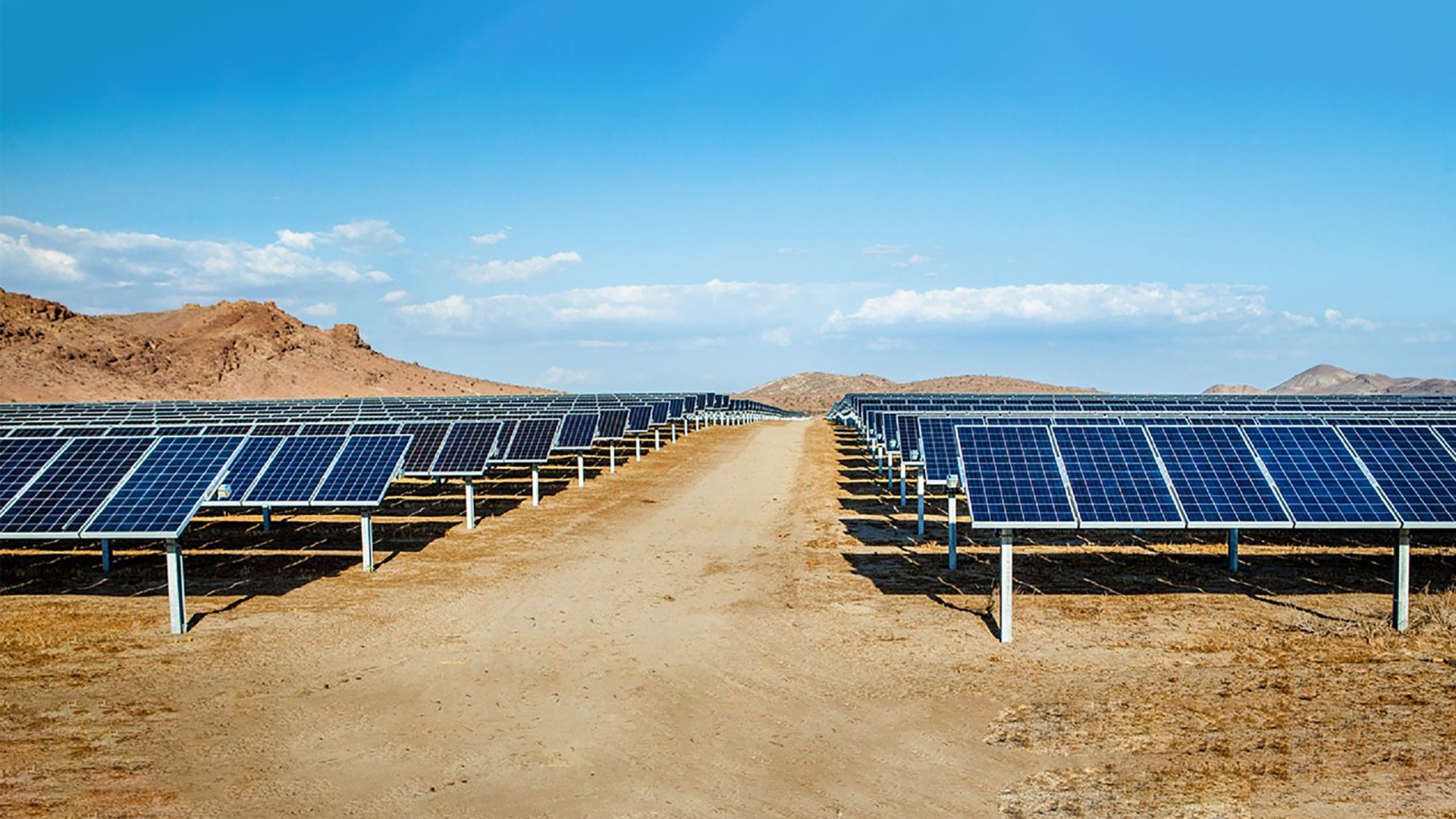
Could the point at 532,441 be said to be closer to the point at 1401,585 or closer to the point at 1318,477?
the point at 1318,477

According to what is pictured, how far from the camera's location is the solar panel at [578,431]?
102ft

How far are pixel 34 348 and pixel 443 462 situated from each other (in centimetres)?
10928

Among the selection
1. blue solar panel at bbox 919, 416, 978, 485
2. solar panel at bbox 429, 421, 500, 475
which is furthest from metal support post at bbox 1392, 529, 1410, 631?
solar panel at bbox 429, 421, 500, 475

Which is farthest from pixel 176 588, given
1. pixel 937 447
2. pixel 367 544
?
pixel 937 447

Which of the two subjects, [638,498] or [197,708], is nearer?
[197,708]

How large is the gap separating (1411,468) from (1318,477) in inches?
58.3

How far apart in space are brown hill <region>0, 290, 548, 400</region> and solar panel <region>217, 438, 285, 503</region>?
316 feet

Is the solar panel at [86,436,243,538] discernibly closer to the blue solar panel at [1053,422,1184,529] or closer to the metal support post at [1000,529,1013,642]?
the metal support post at [1000,529,1013,642]

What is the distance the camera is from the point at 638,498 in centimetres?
2930

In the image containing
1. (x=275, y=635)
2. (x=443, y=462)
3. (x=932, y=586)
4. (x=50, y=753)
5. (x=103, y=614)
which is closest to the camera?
(x=50, y=753)

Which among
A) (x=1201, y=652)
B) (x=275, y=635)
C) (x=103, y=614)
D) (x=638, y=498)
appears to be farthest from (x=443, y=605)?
(x=638, y=498)

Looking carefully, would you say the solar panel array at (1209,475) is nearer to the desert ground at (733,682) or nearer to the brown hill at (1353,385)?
the desert ground at (733,682)

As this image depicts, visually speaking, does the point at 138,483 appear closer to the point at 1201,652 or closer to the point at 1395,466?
the point at 1201,652

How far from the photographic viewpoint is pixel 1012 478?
1426 centimetres
